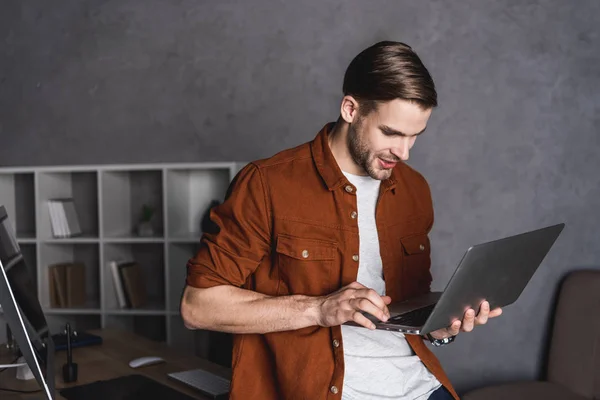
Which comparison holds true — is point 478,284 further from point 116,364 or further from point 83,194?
point 83,194

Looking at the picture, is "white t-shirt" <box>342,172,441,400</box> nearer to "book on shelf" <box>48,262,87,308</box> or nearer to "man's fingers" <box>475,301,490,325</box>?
"man's fingers" <box>475,301,490,325</box>

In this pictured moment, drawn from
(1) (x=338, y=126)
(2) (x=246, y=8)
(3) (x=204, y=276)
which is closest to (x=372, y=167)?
(1) (x=338, y=126)

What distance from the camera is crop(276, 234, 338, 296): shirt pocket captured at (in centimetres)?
187

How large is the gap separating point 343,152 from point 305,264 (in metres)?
0.36

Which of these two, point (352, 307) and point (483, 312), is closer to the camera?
point (352, 307)

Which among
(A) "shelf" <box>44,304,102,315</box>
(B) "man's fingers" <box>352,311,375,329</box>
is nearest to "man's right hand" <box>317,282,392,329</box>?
(B) "man's fingers" <box>352,311,375,329</box>

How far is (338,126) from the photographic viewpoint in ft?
6.63

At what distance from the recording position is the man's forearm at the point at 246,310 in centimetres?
175

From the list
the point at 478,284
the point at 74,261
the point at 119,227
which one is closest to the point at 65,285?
the point at 74,261

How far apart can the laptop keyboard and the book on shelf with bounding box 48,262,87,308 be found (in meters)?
3.00

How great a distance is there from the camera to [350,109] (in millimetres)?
1922

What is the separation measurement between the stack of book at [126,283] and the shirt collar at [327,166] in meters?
2.44

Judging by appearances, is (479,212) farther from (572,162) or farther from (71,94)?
(71,94)

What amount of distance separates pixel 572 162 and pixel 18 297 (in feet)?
9.22
